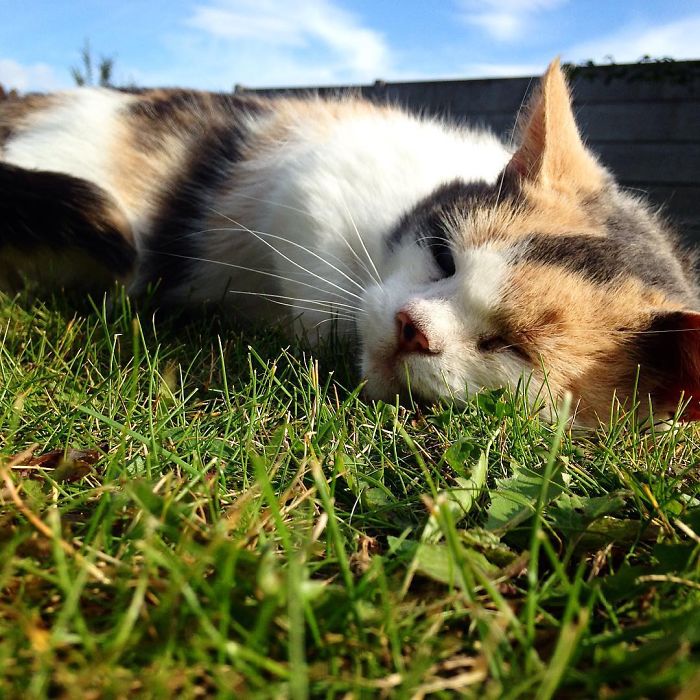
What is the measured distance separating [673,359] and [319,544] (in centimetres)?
88

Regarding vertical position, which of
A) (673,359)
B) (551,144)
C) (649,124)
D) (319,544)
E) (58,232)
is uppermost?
(649,124)

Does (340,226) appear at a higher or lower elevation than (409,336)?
higher

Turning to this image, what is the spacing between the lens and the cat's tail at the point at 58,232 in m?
1.48

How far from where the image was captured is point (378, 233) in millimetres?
1515

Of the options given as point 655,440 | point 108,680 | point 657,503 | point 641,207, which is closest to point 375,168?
point 641,207

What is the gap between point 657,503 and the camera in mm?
826

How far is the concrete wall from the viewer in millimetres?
3863

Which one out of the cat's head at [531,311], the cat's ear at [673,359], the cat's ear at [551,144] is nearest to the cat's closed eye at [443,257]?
the cat's head at [531,311]

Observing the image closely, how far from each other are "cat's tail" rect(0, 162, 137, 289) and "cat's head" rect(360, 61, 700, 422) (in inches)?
27.2

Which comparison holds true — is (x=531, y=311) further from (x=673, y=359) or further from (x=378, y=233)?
(x=378, y=233)

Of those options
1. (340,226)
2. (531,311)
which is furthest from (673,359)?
(340,226)

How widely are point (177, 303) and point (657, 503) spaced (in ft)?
4.39

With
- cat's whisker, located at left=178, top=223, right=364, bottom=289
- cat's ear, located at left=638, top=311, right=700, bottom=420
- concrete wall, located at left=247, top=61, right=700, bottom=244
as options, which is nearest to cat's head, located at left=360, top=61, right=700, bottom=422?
cat's ear, located at left=638, top=311, right=700, bottom=420

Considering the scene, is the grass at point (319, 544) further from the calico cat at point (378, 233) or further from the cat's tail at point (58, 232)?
the cat's tail at point (58, 232)
